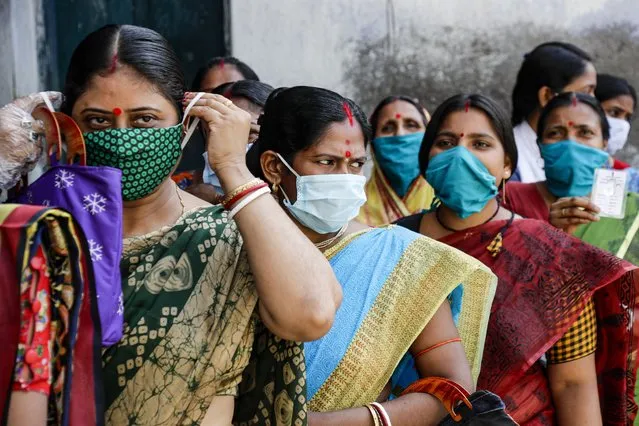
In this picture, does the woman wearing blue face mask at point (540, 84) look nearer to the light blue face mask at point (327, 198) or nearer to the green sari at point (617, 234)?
the green sari at point (617, 234)

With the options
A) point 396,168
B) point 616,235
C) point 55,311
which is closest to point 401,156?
point 396,168

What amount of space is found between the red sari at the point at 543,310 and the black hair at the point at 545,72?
1.95 m

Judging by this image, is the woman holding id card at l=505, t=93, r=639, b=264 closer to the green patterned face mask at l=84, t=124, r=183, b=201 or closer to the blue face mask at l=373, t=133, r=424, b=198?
the blue face mask at l=373, t=133, r=424, b=198

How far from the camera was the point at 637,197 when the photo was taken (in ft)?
13.7

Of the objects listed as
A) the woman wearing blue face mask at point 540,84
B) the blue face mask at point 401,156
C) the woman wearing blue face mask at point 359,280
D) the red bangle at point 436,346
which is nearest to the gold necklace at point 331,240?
the woman wearing blue face mask at point 359,280

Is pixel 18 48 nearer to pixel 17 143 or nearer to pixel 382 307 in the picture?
pixel 382 307

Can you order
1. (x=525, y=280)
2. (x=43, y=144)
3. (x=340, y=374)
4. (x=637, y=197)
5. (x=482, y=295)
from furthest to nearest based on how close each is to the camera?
1. (x=637, y=197)
2. (x=525, y=280)
3. (x=482, y=295)
4. (x=340, y=374)
5. (x=43, y=144)

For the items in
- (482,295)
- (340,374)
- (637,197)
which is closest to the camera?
(340,374)

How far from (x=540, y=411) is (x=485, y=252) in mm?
608

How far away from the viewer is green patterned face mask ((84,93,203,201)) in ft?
7.81

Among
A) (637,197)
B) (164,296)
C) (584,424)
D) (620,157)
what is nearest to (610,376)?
(584,424)

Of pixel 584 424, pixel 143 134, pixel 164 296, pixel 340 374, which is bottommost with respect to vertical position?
pixel 584 424

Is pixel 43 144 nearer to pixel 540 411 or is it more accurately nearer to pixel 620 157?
pixel 540 411

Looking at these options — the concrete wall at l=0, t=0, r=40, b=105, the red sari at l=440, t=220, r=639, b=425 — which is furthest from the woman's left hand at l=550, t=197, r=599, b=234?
the concrete wall at l=0, t=0, r=40, b=105
